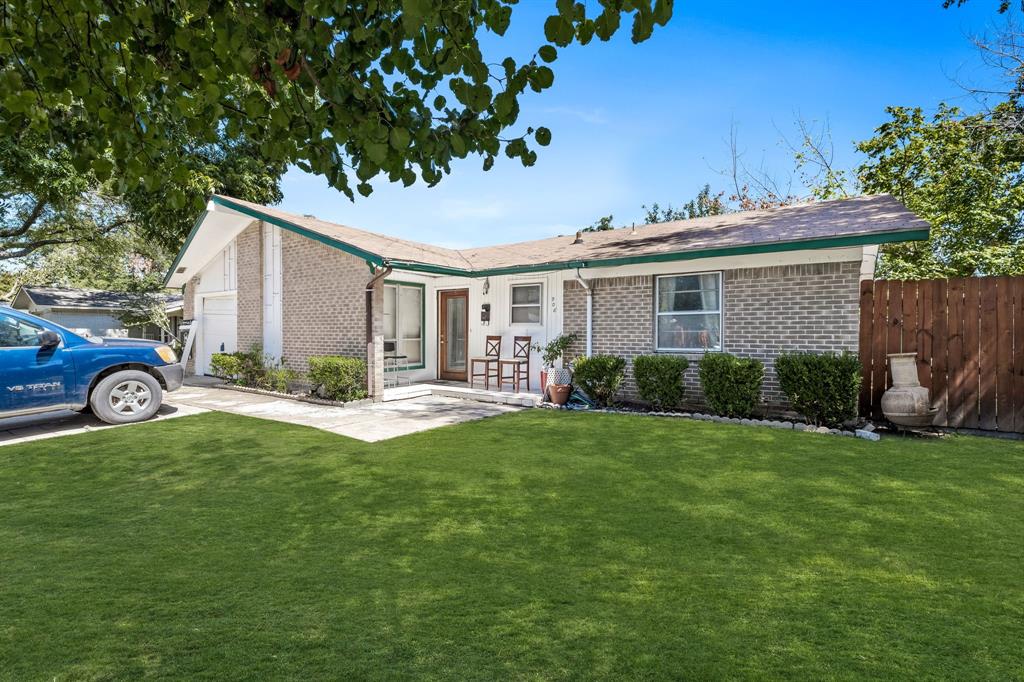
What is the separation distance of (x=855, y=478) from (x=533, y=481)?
133 inches

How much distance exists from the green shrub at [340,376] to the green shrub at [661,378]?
5.68 meters

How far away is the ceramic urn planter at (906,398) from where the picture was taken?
7.50m

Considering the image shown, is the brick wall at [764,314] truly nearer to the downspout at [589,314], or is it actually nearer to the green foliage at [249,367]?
the downspout at [589,314]

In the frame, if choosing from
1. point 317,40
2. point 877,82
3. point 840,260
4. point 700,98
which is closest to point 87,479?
point 317,40

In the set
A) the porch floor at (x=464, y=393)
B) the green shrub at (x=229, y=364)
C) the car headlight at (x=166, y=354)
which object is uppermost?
the car headlight at (x=166, y=354)

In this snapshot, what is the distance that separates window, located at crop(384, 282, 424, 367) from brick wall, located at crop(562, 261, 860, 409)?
4.72 meters

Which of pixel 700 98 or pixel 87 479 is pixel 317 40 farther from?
pixel 700 98

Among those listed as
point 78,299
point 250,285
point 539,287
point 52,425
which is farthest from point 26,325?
point 78,299

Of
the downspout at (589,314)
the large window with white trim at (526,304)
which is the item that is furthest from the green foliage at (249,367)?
the downspout at (589,314)

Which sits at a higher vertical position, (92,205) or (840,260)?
(92,205)

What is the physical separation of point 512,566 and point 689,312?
7.77 m

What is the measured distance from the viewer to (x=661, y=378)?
31.2ft

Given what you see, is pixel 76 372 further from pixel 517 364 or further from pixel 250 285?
pixel 517 364

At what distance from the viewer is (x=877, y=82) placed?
1641 centimetres
